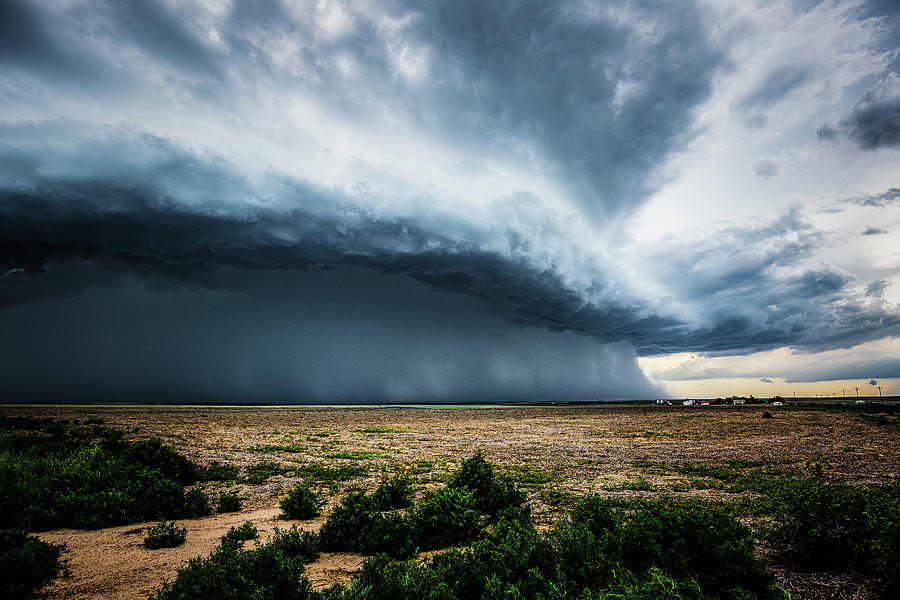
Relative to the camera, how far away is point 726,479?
2112cm

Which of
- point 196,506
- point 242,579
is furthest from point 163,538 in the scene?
point 242,579

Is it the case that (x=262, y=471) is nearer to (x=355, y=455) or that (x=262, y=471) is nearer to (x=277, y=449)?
(x=355, y=455)

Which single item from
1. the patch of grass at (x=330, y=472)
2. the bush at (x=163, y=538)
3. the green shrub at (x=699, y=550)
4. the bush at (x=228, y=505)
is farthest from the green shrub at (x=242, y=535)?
the patch of grass at (x=330, y=472)

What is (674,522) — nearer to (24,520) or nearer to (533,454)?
(24,520)

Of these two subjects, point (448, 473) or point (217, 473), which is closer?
point (217, 473)

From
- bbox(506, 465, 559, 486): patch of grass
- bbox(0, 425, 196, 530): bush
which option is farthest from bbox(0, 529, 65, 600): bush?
bbox(506, 465, 559, 486): patch of grass

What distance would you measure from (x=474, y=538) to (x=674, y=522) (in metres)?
5.23

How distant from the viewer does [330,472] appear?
935 inches

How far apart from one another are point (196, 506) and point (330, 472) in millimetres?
8995

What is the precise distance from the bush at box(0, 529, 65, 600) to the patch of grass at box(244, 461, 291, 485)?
1212 cm

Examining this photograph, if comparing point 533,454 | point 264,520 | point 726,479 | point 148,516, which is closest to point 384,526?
point 264,520

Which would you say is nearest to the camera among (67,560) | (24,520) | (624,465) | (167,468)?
(67,560)

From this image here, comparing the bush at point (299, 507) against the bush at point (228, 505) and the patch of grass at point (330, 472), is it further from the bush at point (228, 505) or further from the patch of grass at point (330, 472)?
the patch of grass at point (330, 472)

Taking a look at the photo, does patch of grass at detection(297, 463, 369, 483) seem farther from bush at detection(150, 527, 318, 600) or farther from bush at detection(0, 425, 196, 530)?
bush at detection(150, 527, 318, 600)
